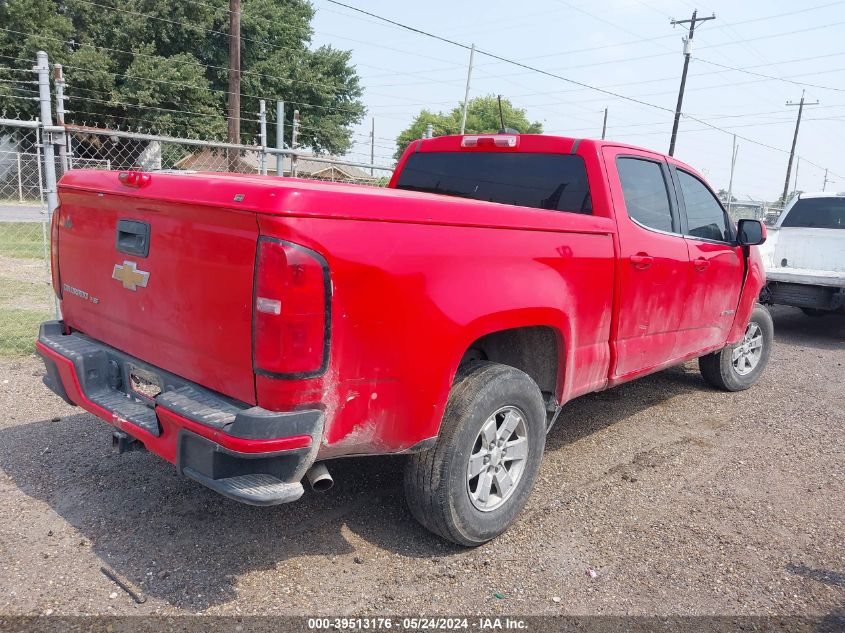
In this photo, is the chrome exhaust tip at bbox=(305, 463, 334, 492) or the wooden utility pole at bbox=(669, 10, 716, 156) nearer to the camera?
the chrome exhaust tip at bbox=(305, 463, 334, 492)

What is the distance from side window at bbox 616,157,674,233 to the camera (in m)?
4.08

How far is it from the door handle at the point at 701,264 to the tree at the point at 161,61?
1113 inches

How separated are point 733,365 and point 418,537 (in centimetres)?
404

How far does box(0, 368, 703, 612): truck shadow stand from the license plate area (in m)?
0.72

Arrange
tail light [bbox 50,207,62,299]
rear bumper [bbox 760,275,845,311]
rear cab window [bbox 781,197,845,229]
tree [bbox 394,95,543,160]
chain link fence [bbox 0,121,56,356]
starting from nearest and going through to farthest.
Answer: tail light [bbox 50,207,62,299] < chain link fence [bbox 0,121,56,356] < rear bumper [bbox 760,275,845,311] < rear cab window [bbox 781,197,845,229] < tree [bbox 394,95,543,160]

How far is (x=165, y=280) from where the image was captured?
8.88 feet

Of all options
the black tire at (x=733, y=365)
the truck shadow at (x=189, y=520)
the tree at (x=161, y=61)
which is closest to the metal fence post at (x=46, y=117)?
the truck shadow at (x=189, y=520)

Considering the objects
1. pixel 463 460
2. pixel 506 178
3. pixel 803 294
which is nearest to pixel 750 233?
pixel 506 178

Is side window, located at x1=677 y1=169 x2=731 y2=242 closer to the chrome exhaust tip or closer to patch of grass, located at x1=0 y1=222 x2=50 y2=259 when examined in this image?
the chrome exhaust tip

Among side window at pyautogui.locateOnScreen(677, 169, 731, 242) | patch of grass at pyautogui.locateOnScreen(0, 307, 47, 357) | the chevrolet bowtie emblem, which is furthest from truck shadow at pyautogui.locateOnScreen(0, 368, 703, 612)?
side window at pyautogui.locateOnScreen(677, 169, 731, 242)

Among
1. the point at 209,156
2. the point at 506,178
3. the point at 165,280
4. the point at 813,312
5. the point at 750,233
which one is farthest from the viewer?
the point at 209,156

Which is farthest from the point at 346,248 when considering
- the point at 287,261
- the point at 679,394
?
the point at 679,394

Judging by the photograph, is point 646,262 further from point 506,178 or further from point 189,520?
point 189,520

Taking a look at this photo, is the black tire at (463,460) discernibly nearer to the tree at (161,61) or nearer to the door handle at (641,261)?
the door handle at (641,261)
